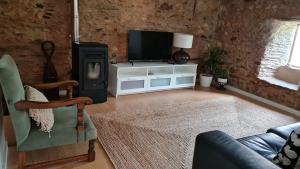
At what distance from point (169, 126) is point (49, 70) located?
206 centimetres

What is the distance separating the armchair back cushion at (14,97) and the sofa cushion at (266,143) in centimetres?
175

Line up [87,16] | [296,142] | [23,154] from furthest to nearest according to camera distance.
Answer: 1. [87,16]
2. [23,154]
3. [296,142]

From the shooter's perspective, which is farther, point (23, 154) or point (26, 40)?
point (26, 40)

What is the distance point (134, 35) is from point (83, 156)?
2618 mm

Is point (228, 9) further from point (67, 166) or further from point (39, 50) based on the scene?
point (67, 166)

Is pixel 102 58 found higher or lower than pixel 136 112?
higher

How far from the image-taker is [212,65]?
17.2ft

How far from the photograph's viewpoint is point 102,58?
3652 millimetres

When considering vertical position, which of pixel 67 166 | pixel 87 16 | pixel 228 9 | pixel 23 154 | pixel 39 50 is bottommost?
pixel 67 166

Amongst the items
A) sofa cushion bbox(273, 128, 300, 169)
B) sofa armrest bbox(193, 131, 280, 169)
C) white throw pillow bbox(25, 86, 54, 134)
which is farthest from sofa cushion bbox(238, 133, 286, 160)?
white throw pillow bbox(25, 86, 54, 134)

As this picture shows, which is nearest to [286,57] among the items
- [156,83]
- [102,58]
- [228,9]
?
[228,9]

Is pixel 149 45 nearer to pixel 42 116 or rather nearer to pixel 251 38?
pixel 251 38

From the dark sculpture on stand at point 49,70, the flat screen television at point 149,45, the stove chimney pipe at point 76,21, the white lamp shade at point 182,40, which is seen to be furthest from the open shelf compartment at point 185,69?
the dark sculpture on stand at point 49,70

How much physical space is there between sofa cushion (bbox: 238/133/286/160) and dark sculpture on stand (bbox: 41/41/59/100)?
2.90 m
